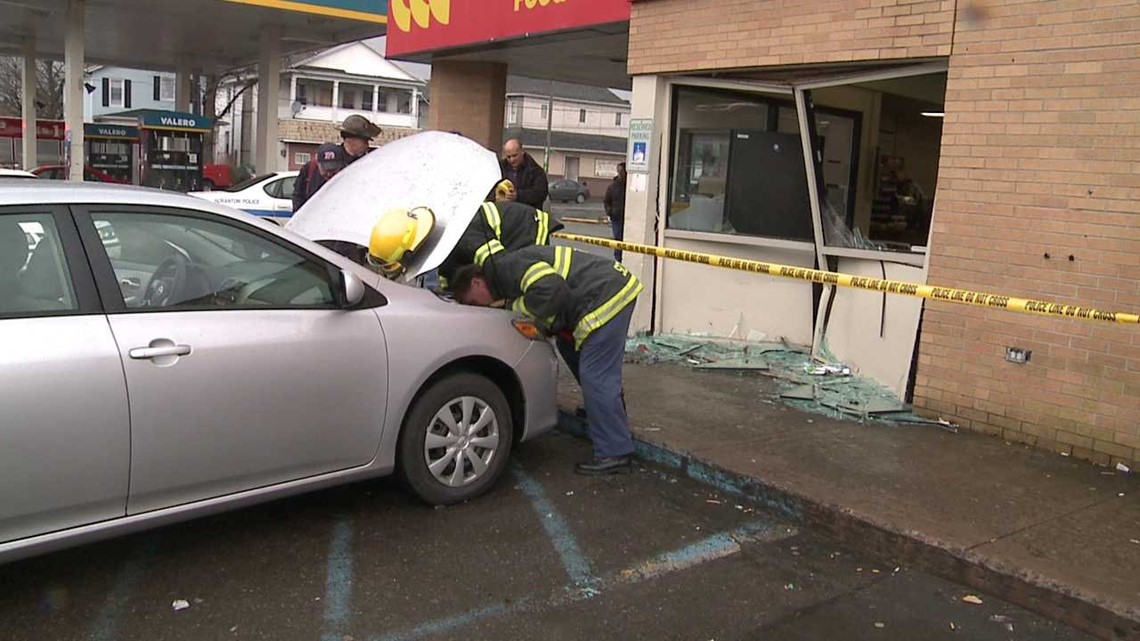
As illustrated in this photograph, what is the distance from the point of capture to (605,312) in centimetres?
512

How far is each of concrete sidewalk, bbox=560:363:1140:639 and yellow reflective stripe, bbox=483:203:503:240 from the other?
150cm

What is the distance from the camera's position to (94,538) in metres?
3.53

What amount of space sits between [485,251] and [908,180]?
5278 mm

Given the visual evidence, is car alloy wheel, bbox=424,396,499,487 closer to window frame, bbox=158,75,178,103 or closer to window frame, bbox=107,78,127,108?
window frame, bbox=158,75,178,103

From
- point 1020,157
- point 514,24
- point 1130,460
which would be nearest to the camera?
point 1130,460

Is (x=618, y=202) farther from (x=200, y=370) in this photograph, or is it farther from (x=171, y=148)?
(x=171, y=148)

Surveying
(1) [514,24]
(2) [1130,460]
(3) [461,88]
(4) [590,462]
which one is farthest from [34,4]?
(2) [1130,460]

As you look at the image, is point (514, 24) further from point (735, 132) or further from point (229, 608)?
point (229, 608)

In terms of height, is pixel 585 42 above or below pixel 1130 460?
above

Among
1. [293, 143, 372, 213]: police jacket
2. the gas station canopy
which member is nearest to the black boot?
[293, 143, 372, 213]: police jacket

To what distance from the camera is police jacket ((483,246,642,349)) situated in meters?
4.79

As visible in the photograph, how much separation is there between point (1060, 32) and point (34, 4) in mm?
24093

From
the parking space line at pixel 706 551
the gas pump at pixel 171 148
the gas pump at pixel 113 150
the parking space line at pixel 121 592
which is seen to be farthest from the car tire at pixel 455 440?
the gas pump at pixel 113 150

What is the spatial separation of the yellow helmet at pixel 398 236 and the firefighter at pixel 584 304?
0.33m
